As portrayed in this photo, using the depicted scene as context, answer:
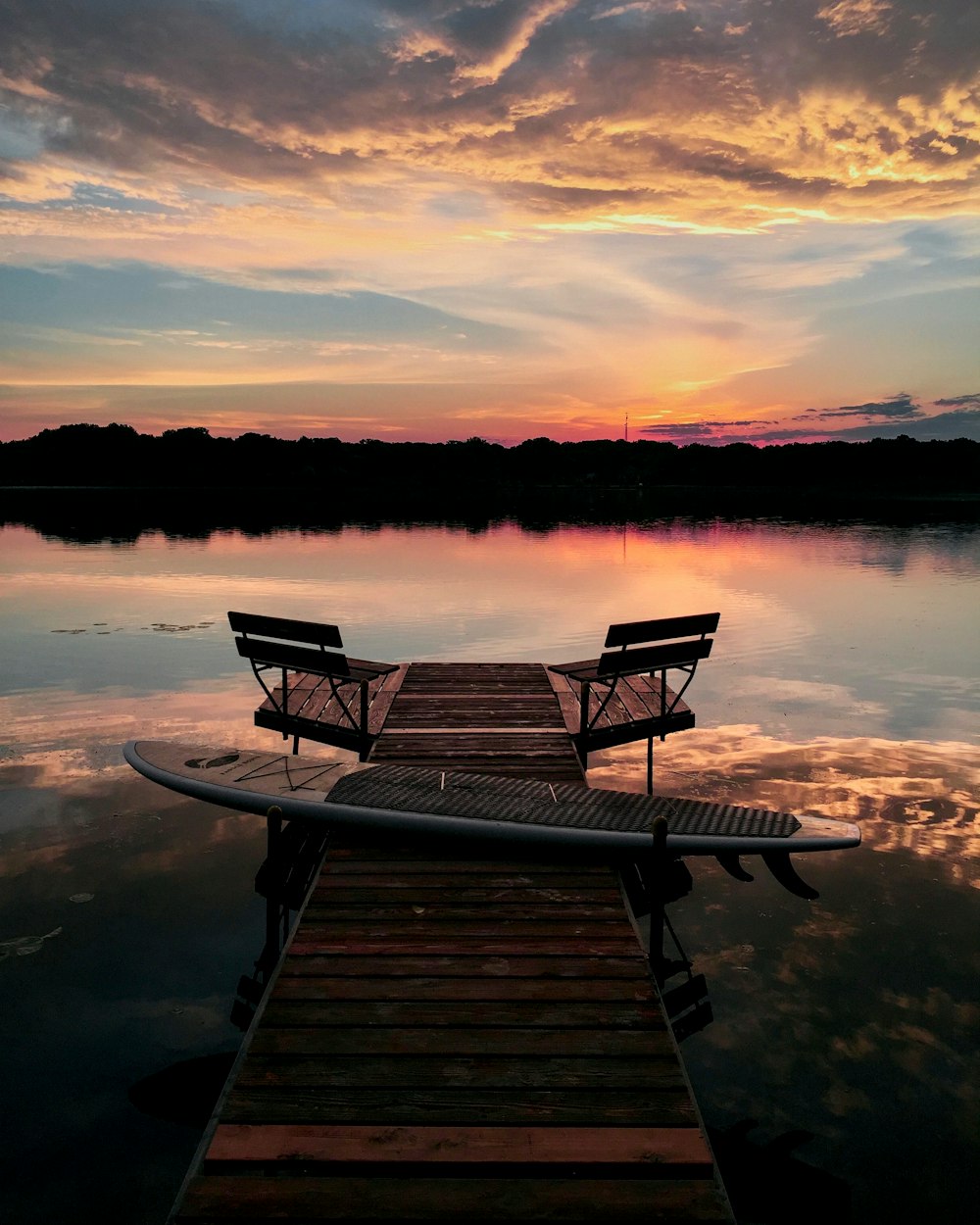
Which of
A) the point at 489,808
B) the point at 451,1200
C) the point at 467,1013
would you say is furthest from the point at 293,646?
the point at 451,1200

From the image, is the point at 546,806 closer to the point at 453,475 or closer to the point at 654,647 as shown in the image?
the point at 654,647

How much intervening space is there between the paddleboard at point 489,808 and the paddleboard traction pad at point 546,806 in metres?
0.01

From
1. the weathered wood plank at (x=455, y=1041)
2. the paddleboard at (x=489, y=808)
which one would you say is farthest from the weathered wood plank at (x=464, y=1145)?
the paddleboard at (x=489, y=808)

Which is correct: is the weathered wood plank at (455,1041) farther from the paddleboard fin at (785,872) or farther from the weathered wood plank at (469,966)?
the paddleboard fin at (785,872)

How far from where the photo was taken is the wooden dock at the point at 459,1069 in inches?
168

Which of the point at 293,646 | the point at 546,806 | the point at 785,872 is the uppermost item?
the point at 293,646

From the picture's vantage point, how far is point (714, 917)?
29.7 feet

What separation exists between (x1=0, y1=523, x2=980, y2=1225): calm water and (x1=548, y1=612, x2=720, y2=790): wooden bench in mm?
1087

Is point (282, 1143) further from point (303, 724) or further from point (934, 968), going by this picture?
point (303, 724)

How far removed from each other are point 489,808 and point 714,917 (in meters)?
2.87

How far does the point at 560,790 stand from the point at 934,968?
12.7ft

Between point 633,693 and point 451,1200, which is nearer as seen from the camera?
point 451,1200

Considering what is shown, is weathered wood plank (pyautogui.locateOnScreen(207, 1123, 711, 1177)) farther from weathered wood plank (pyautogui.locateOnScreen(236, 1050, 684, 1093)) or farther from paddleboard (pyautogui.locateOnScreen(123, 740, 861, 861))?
paddleboard (pyautogui.locateOnScreen(123, 740, 861, 861))

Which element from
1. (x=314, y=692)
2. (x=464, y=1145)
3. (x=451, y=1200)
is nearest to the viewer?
(x=451, y=1200)
